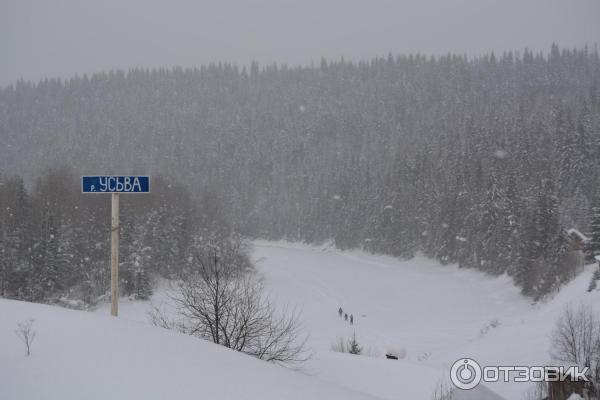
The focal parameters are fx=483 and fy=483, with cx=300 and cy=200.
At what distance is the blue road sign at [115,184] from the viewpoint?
7.23 m

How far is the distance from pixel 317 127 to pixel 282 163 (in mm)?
21171

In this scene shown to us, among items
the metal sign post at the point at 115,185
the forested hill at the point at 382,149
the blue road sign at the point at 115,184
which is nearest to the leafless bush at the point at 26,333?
the metal sign post at the point at 115,185

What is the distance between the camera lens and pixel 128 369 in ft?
15.8

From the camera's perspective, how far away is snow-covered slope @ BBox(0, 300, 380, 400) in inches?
175

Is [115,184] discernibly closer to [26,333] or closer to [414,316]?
[26,333]

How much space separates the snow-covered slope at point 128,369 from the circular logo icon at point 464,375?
3563 mm

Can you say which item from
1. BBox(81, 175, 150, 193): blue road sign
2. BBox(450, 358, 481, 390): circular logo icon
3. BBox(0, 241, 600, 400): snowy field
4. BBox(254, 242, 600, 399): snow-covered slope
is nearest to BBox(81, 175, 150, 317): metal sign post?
BBox(81, 175, 150, 193): blue road sign

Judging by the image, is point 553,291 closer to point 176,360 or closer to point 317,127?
point 176,360

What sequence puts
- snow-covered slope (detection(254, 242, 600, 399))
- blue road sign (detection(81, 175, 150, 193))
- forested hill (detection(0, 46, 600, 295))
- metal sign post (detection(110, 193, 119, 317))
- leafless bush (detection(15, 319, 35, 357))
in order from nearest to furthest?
leafless bush (detection(15, 319, 35, 357)) → blue road sign (detection(81, 175, 150, 193)) → metal sign post (detection(110, 193, 119, 317)) → snow-covered slope (detection(254, 242, 600, 399)) → forested hill (detection(0, 46, 600, 295))

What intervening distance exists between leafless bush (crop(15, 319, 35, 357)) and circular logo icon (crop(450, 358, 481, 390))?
20.6 ft

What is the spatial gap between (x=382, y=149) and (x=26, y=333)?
142200mm

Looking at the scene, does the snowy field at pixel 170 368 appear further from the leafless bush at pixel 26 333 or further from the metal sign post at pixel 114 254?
the metal sign post at pixel 114 254

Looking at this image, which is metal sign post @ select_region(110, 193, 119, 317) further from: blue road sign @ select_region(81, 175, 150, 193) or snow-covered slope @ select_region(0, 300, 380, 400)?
snow-covered slope @ select_region(0, 300, 380, 400)

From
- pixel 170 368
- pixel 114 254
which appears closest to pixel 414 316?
pixel 114 254
